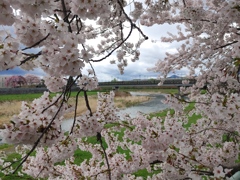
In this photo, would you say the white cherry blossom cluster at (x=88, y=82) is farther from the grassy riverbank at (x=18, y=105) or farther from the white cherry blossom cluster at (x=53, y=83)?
the grassy riverbank at (x=18, y=105)

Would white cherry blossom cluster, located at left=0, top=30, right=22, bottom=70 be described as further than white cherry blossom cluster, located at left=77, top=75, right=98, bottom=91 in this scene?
No

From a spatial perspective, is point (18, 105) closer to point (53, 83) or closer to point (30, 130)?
point (53, 83)

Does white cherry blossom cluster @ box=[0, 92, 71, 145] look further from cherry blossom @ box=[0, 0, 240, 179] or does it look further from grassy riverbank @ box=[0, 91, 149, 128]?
grassy riverbank @ box=[0, 91, 149, 128]

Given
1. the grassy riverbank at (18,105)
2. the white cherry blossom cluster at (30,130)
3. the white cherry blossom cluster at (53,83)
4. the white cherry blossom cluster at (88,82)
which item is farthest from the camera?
the grassy riverbank at (18,105)

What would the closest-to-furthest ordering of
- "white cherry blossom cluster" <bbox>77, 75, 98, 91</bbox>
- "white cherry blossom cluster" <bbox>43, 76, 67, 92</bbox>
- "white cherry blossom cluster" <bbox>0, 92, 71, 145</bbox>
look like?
"white cherry blossom cluster" <bbox>0, 92, 71, 145</bbox>, "white cherry blossom cluster" <bbox>77, 75, 98, 91</bbox>, "white cherry blossom cluster" <bbox>43, 76, 67, 92</bbox>

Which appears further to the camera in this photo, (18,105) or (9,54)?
(18,105)

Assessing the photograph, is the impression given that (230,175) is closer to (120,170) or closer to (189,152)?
(189,152)

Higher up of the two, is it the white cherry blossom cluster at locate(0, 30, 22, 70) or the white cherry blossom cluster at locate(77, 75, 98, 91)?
the white cherry blossom cluster at locate(0, 30, 22, 70)

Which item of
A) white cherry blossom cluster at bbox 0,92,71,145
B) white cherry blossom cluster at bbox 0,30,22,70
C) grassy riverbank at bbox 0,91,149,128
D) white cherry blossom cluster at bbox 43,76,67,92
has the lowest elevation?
grassy riverbank at bbox 0,91,149,128

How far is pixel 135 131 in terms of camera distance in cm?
352

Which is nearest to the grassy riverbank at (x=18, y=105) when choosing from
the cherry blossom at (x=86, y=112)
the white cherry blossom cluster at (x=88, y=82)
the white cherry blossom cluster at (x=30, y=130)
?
the cherry blossom at (x=86, y=112)

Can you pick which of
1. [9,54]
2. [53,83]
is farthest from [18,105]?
[9,54]

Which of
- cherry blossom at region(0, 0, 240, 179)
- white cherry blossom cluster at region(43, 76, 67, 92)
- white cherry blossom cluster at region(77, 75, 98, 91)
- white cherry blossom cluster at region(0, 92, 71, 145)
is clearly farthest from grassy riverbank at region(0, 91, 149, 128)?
→ white cherry blossom cluster at region(0, 92, 71, 145)

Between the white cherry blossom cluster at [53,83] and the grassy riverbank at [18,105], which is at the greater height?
the white cherry blossom cluster at [53,83]
